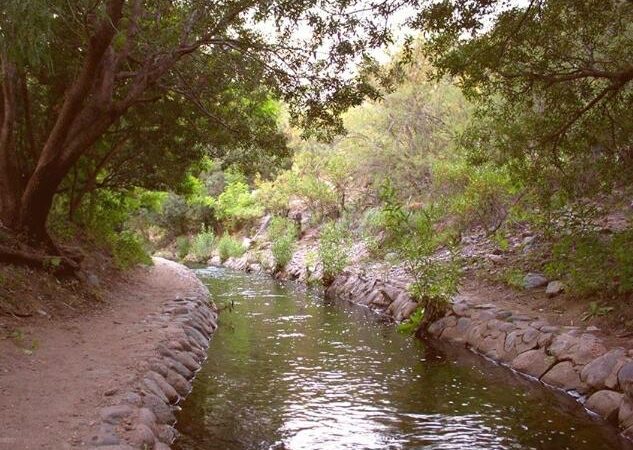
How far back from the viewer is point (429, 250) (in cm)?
1027

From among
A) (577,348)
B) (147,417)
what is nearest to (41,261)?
(147,417)

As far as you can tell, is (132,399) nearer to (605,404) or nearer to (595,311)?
(605,404)

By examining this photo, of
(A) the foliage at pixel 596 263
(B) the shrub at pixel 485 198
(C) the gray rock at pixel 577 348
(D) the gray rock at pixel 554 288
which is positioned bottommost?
(C) the gray rock at pixel 577 348

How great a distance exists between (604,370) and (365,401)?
2.79 metres

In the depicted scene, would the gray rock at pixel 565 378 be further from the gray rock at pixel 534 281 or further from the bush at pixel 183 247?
the bush at pixel 183 247

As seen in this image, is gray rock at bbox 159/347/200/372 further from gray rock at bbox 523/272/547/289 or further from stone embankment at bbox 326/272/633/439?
gray rock at bbox 523/272/547/289

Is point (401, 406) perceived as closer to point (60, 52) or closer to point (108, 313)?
point (108, 313)

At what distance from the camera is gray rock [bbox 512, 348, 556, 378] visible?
7.74m

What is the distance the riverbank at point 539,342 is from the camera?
21.0 ft

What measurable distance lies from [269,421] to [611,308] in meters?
5.20

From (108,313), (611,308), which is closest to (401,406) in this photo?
(611,308)

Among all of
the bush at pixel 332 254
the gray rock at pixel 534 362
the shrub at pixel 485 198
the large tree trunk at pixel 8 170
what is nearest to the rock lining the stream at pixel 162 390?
the large tree trunk at pixel 8 170

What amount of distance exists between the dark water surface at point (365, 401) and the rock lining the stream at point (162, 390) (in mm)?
200

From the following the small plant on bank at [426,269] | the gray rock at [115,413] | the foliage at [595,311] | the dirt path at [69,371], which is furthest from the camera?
the small plant on bank at [426,269]
